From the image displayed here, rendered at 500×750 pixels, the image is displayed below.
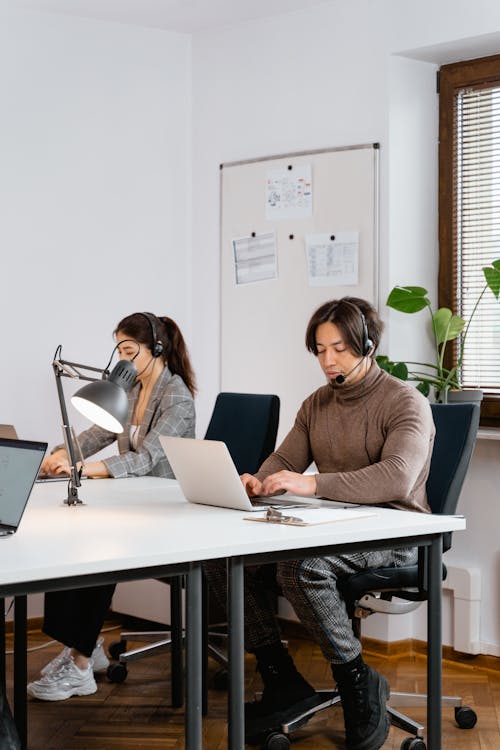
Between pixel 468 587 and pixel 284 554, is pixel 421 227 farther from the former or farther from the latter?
pixel 284 554

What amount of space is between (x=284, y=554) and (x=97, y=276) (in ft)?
7.93

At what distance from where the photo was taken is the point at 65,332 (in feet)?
14.2

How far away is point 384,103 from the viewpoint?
386cm

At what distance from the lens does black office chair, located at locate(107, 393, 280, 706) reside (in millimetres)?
3338

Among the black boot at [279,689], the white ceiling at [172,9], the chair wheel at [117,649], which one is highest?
the white ceiling at [172,9]

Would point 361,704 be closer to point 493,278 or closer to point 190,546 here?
point 190,546

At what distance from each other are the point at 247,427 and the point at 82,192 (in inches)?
59.4

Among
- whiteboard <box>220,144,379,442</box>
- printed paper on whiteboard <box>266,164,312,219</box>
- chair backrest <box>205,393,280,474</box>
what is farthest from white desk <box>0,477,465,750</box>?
printed paper on whiteboard <box>266,164,312,219</box>

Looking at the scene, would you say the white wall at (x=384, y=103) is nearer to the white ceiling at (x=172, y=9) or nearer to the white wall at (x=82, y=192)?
the white ceiling at (x=172, y=9)

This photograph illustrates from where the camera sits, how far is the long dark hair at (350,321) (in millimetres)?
2934

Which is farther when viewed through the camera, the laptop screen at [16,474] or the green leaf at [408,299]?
the green leaf at [408,299]

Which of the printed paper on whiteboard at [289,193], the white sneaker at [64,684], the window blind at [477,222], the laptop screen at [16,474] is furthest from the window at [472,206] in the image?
the laptop screen at [16,474]

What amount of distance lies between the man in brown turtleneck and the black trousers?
391 mm

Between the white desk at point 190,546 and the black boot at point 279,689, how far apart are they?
51cm
